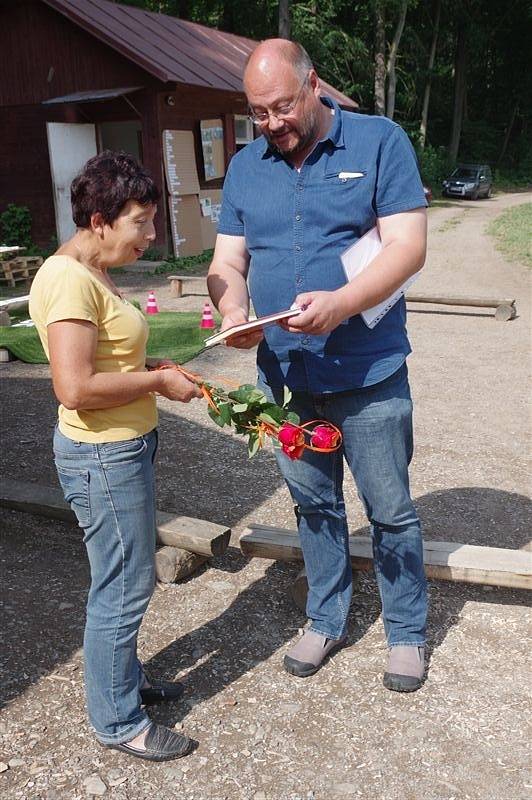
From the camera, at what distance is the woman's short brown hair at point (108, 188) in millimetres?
2221

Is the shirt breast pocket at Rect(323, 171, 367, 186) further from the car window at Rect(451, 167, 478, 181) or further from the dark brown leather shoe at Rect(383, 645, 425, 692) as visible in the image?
the car window at Rect(451, 167, 478, 181)

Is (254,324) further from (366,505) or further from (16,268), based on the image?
(16,268)

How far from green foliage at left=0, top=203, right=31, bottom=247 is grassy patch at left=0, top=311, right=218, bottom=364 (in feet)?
27.6

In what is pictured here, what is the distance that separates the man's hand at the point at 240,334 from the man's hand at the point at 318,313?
0.68ft

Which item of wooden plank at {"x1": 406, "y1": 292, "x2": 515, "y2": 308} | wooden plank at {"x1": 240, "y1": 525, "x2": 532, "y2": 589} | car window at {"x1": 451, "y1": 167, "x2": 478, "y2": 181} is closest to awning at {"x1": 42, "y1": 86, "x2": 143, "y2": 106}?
wooden plank at {"x1": 406, "y1": 292, "x2": 515, "y2": 308}

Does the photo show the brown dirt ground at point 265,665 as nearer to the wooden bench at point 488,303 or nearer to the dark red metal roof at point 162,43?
the wooden bench at point 488,303

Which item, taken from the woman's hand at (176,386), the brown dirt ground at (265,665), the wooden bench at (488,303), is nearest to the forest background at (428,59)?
the wooden bench at (488,303)

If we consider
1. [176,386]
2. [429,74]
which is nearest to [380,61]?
[429,74]

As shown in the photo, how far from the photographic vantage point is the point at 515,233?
19750 mm

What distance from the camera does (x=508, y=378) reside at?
24.3 ft

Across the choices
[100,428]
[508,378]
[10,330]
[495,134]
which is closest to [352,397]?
[100,428]

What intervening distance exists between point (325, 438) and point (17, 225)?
52.8ft

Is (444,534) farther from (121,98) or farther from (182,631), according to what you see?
(121,98)

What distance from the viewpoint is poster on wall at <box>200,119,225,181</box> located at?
16.9 meters
